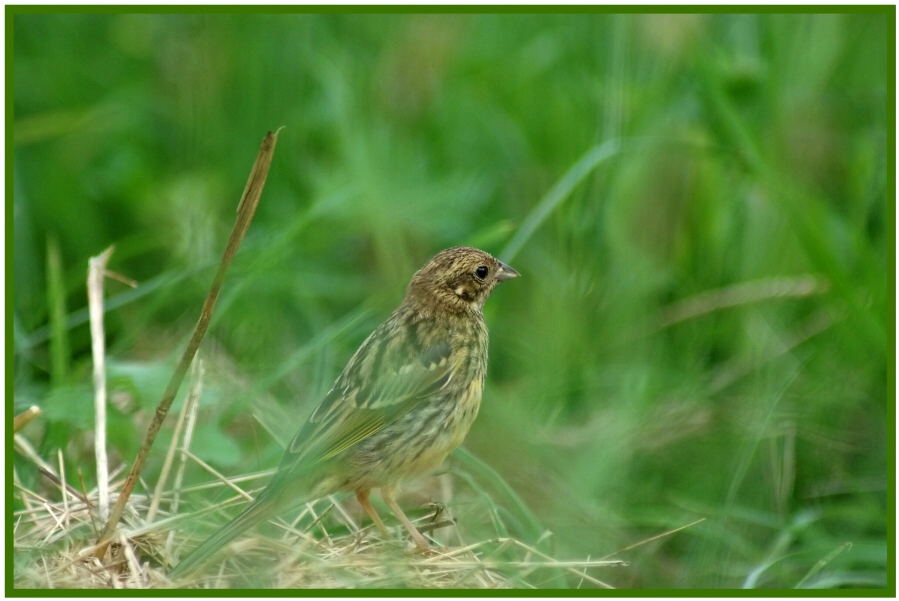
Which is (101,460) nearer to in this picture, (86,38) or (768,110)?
(768,110)

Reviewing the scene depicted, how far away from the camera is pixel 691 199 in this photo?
667 cm

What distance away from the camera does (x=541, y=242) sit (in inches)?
259

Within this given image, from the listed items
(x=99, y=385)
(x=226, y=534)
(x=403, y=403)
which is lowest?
(x=226, y=534)

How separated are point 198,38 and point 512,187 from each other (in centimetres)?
241

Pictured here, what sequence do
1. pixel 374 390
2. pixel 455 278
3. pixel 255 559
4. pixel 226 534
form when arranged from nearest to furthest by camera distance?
pixel 226 534 → pixel 255 559 → pixel 374 390 → pixel 455 278

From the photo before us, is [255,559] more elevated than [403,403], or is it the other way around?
[403,403]

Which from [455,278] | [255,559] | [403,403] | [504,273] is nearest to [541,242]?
[504,273]

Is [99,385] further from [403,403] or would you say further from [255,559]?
[403,403]

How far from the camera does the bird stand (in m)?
4.36

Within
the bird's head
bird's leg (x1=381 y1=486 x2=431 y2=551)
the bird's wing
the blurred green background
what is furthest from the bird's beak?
bird's leg (x1=381 y1=486 x2=431 y2=551)

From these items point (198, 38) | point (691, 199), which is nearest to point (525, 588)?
point (691, 199)

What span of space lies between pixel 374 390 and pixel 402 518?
51cm

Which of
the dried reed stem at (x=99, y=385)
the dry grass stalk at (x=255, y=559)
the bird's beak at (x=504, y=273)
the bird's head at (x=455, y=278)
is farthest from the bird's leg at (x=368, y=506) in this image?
the bird's beak at (x=504, y=273)

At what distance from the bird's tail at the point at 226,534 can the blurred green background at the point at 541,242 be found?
0.54 metres
